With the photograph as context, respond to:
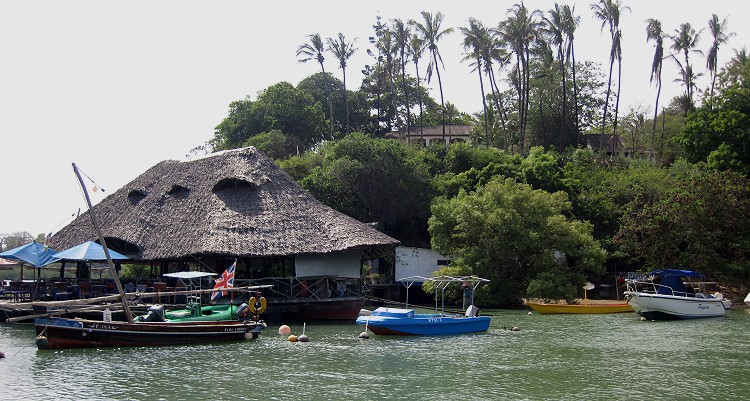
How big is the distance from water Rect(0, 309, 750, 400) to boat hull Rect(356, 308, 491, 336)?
0.40 metres

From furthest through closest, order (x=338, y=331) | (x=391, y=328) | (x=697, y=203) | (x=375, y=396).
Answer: (x=697, y=203)
(x=338, y=331)
(x=391, y=328)
(x=375, y=396)

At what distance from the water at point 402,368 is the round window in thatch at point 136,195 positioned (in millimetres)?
9386

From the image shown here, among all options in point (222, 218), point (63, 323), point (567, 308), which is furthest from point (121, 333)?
point (567, 308)

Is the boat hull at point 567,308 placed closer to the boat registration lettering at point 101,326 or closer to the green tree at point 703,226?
the green tree at point 703,226

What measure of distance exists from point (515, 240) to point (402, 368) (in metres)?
19.6

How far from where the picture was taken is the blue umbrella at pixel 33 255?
1179 inches

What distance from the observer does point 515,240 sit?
126 ft

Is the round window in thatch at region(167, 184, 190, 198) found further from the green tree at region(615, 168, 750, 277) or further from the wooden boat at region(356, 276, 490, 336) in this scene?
the green tree at region(615, 168, 750, 277)

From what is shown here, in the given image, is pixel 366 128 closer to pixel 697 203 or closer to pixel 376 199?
pixel 376 199

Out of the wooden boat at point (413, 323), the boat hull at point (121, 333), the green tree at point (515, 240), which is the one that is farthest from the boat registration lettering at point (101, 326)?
the green tree at point (515, 240)

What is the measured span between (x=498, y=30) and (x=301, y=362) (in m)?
41.0

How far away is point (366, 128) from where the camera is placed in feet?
242

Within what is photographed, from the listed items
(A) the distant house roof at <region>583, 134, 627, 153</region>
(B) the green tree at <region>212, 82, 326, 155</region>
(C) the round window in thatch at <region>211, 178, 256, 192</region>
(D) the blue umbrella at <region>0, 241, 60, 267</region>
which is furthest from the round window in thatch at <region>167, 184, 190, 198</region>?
(A) the distant house roof at <region>583, 134, 627, 153</region>

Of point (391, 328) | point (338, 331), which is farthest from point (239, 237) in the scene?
point (391, 328)
